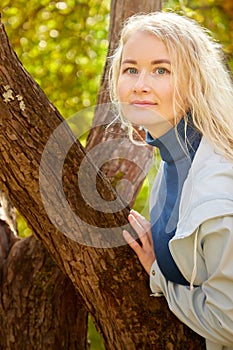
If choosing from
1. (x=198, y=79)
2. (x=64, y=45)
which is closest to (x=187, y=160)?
(x=198, y=79)

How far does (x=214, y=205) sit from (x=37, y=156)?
586 mm

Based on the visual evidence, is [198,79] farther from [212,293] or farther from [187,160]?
[212,293]

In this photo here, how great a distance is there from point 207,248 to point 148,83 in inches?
20.1

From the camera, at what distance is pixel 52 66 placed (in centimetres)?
514

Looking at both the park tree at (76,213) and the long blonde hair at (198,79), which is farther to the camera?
the park tree at (76,213)

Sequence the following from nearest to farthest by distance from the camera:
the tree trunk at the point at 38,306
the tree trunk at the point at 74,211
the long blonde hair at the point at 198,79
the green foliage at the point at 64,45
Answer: the long blonde hair at the point at 198,79 < the tree trunk at the point at 74,211 < the tree trunk at the point at 38,306 < the green foliage at the point at 64,45

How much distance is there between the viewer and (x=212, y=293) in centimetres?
226

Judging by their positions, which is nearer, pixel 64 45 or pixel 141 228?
pixel 141 228

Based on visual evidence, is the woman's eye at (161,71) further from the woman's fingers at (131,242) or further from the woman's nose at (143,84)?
the woman's fingers at (131,242)

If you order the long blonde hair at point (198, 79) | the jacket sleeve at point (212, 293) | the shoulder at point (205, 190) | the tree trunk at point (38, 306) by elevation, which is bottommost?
the tree trunk at point (38, 306)

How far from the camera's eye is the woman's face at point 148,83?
2.35 meters

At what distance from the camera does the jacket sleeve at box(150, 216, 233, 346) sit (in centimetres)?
219

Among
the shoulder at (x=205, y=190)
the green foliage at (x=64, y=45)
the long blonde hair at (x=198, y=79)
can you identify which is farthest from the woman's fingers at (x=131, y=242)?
the green foliage at (x=64, y=45)

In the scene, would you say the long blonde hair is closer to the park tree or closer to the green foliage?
the park tree
